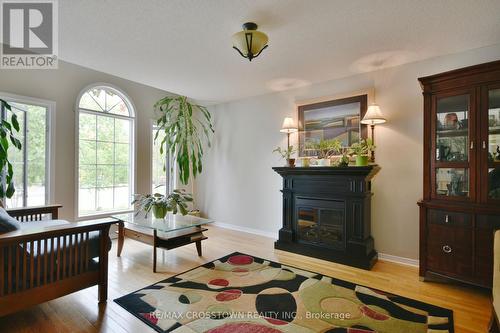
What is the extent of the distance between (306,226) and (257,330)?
189 cm

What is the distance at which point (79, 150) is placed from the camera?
12.3ft

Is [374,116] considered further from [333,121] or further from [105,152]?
[105,152]

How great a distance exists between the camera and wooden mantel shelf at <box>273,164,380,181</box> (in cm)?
299

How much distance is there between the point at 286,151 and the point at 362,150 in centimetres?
122

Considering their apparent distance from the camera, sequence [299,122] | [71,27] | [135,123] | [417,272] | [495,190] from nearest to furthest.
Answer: [495,190], [71,27], [417,272], [299,122], [135,123]

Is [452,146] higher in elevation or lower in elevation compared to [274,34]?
lower

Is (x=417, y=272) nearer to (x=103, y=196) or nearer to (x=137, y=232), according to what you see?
(x=137, y=232)

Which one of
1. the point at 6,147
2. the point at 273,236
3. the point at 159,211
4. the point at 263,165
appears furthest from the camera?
the point at 263,165

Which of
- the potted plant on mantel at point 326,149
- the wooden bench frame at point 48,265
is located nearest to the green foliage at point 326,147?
the potted plant on mantel at point 326,149

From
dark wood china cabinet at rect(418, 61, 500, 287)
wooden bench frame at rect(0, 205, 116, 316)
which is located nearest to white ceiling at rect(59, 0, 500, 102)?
dark wood china cabinet at rect(418, 61, 500, 287)

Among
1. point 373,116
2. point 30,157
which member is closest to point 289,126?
point 373,116

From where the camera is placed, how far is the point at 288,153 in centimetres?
390

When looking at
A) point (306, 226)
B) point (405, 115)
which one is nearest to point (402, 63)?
point (405, 115)

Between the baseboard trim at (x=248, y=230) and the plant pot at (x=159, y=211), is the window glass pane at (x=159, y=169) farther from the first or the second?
the plant pot at (x=159, y=211)
